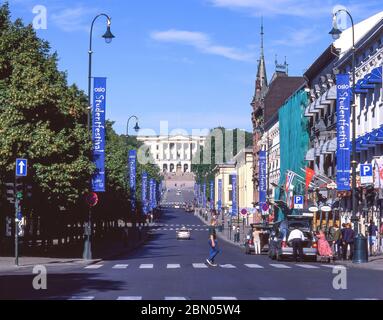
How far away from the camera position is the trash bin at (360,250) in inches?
1556

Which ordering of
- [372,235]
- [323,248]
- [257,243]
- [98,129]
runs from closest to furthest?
[323,248] < [98,129] < [372,235] < [257,243]

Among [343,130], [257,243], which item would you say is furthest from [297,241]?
[257,243]

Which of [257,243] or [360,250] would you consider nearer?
[360,250]

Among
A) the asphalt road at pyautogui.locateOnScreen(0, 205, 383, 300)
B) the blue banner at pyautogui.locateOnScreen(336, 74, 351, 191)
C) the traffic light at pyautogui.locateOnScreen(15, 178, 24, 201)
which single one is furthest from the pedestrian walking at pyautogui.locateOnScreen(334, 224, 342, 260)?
the traffic light at pyautogui.locateOnScreen(15, 178, 24, 201)

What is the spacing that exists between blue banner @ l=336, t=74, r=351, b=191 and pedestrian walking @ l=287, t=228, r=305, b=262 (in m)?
7.85

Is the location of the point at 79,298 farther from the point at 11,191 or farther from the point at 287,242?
the point at 287,242

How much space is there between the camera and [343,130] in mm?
53750

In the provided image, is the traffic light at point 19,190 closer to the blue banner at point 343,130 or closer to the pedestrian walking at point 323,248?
the pedestrian walking at point 323,248

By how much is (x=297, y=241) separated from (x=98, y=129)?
11.4 meters

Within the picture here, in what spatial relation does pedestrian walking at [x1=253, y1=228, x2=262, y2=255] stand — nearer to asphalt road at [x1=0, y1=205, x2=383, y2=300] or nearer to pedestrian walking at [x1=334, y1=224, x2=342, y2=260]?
pedestrian walking at [x1=334, y1=224, x2=342, y2=260]

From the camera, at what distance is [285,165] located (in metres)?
97.9

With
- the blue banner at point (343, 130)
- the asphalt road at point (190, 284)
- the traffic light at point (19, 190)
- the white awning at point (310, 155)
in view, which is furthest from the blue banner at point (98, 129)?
the white awning at point (310, 155)
